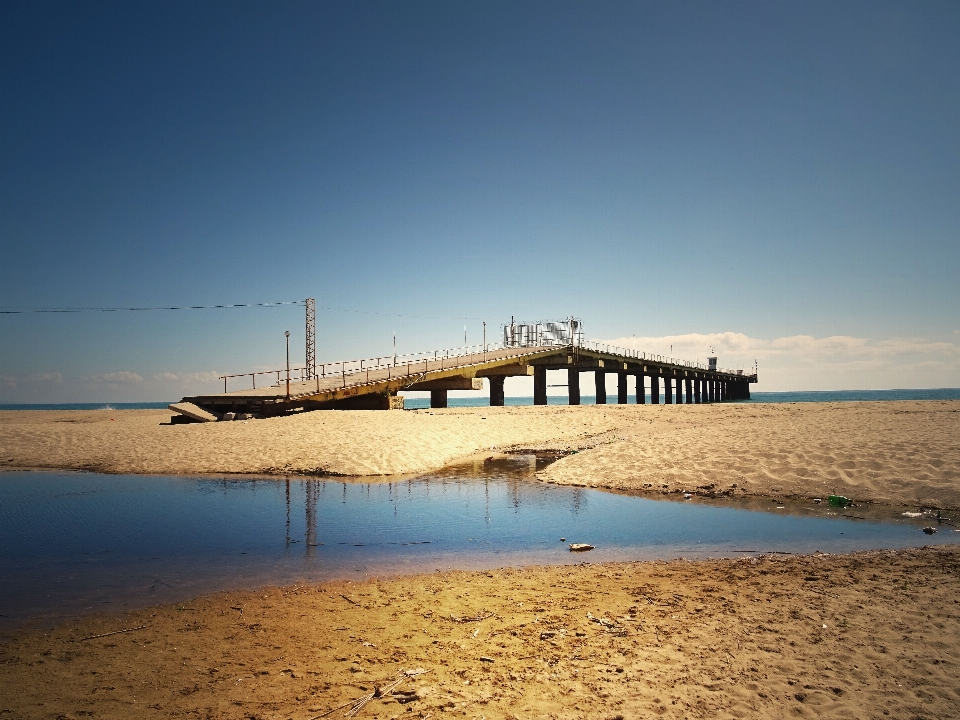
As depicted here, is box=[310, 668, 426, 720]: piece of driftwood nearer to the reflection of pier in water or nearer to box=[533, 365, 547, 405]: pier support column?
the reflection of pier in water

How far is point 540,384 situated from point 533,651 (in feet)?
163

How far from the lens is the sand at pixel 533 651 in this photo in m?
4.25

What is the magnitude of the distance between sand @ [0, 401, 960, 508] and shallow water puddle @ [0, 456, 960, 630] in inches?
52.7

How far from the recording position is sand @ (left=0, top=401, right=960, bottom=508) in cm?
1289

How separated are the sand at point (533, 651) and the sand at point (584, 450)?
6.03 meters

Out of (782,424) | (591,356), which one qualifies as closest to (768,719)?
(782,424)

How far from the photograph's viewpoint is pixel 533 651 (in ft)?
16.8

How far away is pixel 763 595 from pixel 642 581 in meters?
1.38

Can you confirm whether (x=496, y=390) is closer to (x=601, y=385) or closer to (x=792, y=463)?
(x=601, y=385)

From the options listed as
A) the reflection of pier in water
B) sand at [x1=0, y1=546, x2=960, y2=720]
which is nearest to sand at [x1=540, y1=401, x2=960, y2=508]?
the reflection of pier in water

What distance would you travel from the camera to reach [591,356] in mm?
57688

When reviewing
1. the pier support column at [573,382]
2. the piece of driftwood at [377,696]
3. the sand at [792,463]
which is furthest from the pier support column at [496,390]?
the piece of driftwood at [377,696]

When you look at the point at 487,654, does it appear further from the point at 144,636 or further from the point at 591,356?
the point at 591,356

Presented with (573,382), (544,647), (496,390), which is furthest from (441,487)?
(573,382)
